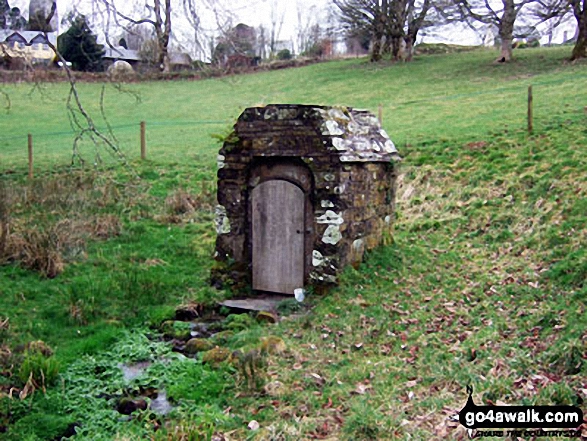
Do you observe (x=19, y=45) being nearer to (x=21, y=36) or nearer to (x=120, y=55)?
(x=120, y=55)

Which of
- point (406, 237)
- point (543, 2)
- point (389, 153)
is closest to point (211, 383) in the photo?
point (389, 153)

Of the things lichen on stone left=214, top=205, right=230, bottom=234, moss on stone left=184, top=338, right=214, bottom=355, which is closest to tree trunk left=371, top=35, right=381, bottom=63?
lichen on stone left=214, top=205, right=230, bottom=234

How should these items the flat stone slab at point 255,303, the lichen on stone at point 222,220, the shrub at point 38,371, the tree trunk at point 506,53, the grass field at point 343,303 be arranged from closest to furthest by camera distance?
1. the grass field at point 343,303
2. the shrub at point 38,371
3. the flat stone slab at point 255,303
4. the lichen on stone at point 222,220
5. the tree trunk at point 506,53

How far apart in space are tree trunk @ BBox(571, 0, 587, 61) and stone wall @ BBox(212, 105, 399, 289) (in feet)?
72.7

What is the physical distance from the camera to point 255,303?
30.5 ft

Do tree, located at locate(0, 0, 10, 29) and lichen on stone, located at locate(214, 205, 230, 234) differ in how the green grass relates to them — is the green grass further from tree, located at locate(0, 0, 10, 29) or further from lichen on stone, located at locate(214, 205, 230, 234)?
lichen on stone, located at locate(214, 205, 230, 234)

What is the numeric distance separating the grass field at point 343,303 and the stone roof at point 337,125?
3.54 ft

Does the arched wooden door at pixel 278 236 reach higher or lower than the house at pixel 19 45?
lower

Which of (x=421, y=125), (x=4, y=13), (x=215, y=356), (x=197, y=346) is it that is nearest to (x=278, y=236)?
(x=197, y=346)

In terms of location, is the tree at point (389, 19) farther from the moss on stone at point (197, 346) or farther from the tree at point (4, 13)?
the moss on stone at point (197, 346)

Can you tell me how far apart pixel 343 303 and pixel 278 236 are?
1734 mm

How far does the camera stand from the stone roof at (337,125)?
909 cm

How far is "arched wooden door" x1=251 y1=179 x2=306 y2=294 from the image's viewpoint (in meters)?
9.54

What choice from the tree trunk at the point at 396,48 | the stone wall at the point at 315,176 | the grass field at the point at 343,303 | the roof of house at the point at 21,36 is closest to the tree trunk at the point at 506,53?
the tree trunk at the point at 396,48
